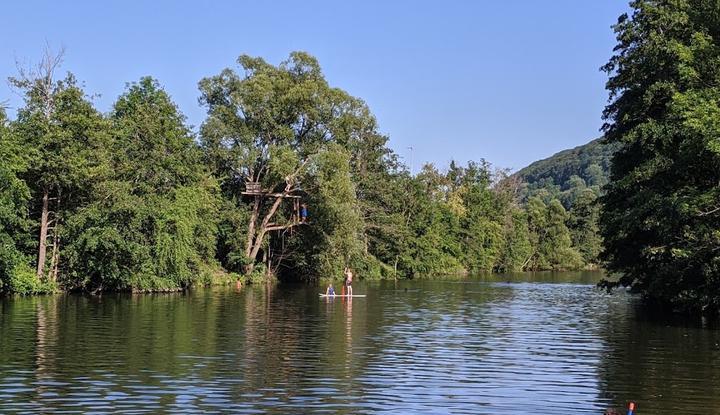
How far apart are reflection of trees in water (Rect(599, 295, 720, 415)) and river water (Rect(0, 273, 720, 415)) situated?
0.06 m

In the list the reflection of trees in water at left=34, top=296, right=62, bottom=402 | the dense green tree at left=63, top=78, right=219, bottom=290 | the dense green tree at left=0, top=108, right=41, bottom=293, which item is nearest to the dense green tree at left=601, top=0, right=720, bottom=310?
the reflection of trees in water at left=34, top=296, right=62, bottom=402

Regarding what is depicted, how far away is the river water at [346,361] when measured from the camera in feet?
54.6

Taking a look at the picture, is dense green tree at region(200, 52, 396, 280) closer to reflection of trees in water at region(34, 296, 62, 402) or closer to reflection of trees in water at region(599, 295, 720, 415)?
reflection of trees in water at region(34, 296, 62, 402)

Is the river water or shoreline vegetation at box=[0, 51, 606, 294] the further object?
shoreline vegetation at box=[0, 51, 606, 294]

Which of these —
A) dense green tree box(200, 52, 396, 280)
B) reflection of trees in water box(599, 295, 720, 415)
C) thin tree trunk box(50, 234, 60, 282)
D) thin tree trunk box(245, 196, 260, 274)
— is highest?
dense green tree box(200, 52, 396, 280)

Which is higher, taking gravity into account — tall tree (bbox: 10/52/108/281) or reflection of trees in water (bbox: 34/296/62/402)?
tall tree (bbox: 10/52/108/281)

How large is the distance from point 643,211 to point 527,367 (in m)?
14.1

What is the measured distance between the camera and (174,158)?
54.8 metres

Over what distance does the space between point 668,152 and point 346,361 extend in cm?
2104

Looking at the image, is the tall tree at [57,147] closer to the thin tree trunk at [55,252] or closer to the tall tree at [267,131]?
the thin tree trunk at [55,252]

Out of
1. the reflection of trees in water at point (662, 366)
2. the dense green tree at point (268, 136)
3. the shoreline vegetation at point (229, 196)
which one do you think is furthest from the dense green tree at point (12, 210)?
the reflection of trees in water at point (662, 366)

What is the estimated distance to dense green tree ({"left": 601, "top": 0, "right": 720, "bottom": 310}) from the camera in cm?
3062

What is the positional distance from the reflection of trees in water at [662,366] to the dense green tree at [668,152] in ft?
9.13

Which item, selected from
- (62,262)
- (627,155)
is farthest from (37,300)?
(627,155)
